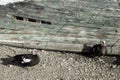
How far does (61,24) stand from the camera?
14.9 m

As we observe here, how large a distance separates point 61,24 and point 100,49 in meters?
1.74

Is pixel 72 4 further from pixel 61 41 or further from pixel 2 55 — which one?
pixel 2 55

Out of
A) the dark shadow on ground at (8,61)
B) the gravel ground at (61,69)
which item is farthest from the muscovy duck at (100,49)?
the dark shadow on ground at (8,61)

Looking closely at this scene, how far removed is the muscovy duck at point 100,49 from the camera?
14789 millimetres

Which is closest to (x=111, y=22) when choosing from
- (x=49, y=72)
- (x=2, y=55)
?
(x=49, y=72)

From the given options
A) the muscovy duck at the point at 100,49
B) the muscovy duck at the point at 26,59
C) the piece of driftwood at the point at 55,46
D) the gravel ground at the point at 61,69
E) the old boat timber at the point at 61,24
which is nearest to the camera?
the gravel ground at the point at 61,69

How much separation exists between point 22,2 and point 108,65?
3935 mm

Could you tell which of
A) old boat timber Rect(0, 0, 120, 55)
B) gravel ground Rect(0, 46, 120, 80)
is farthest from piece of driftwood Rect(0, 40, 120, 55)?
gravel ground Rect(0, 46, 120, 80)

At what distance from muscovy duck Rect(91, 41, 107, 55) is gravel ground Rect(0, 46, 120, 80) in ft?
0.78

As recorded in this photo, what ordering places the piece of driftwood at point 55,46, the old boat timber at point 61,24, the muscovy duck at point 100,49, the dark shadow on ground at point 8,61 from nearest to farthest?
the dark shadow on ground at point 8,61, the old boat timber at point 61,24, the muscovy duck at point 100,49, the piece of driftwood at point 55,46

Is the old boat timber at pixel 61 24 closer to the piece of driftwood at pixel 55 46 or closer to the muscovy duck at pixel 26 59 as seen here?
the piece of driftwood at pixel 55 46

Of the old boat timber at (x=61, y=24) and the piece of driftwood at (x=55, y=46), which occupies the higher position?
the old boat timber at (x=61, y=24)

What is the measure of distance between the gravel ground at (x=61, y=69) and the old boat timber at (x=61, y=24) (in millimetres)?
461

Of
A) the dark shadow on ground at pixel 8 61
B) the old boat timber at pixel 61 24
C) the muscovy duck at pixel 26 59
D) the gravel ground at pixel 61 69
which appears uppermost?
the old boat timber at pixel 61 24
